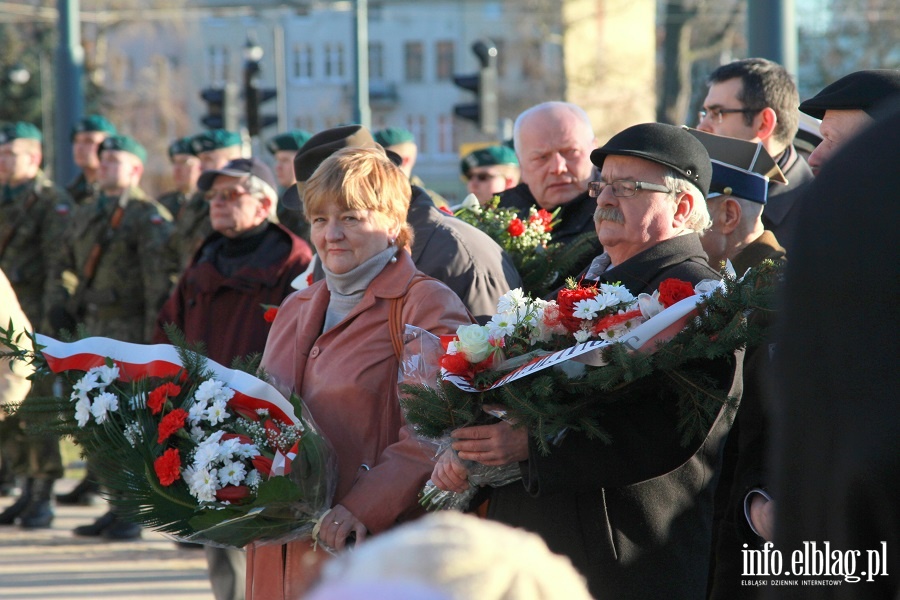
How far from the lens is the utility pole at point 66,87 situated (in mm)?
13472

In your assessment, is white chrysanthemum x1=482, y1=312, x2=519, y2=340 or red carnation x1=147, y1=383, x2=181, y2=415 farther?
red carnation x1=147, y1=383, x2=181, y2=415

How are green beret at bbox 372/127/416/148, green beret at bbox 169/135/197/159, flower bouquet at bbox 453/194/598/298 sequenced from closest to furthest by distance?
flower bouquet at bbox 453/194/598/298 → green beret at bbox 372/127/416/148 → green beret at bbox 169/135/197/159

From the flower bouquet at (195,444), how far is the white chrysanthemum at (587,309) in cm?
91

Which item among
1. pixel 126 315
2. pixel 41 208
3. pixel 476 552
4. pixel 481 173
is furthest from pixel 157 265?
pixel 476 552

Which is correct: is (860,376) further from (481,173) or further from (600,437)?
(481,173)

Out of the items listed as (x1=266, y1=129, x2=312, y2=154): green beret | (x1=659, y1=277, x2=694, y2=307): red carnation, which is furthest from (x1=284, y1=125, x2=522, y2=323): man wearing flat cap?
(x1=266, y1=129, x2=312, y2=154): green beret

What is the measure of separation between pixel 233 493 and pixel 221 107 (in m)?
14.3

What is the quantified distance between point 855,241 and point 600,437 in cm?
182

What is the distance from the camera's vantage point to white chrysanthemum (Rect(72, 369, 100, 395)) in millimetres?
3788

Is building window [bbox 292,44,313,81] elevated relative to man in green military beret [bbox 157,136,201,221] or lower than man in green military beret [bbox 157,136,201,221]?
elevated

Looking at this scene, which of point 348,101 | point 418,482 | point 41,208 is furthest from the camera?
point 348,101

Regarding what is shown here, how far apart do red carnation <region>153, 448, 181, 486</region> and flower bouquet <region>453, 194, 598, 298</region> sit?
1595mm

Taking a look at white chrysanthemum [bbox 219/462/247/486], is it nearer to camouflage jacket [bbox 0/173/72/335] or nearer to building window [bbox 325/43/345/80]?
camouflage jacket [bbox 0/173/72/335]

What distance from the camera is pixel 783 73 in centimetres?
522
